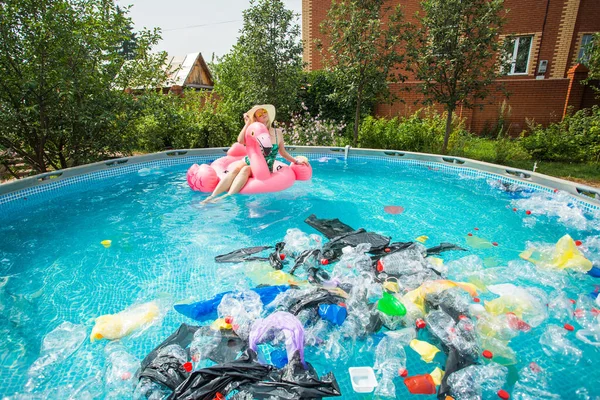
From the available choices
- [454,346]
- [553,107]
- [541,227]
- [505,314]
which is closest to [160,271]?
[454,346]

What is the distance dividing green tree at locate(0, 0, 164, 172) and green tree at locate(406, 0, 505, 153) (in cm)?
684

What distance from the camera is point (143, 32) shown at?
823 cm

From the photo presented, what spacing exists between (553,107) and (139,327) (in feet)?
52.2

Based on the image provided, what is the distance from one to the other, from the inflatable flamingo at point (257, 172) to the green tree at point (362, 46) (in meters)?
4.15

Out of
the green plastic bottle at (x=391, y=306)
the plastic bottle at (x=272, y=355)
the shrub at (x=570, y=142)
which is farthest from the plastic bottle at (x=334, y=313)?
the shrub at (x=570, y=142)

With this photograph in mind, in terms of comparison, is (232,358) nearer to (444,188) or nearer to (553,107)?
(444,188)

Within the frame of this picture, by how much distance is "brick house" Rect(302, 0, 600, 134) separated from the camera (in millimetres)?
13094

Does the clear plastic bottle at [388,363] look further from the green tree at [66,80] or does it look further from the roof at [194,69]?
the roof at [194,69]

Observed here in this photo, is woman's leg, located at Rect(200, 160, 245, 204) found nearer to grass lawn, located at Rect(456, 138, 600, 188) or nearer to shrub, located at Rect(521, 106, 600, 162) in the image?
grass lawn, located at Rect(456, 138, 600, 188)

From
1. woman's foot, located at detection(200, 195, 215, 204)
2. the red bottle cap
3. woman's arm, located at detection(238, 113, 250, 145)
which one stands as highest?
woman's arm, located at detection(238, 113, 250, 145)

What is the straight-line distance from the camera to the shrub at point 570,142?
9.16 meters

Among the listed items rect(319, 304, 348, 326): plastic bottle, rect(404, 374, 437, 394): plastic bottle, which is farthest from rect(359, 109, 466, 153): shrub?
rect(404, 374, 437, 394): plastic bottle

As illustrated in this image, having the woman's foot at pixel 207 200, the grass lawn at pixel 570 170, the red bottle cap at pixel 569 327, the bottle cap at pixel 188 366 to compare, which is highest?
the woman's foot at pixel 207 200

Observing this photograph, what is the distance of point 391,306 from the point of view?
2971 mm
